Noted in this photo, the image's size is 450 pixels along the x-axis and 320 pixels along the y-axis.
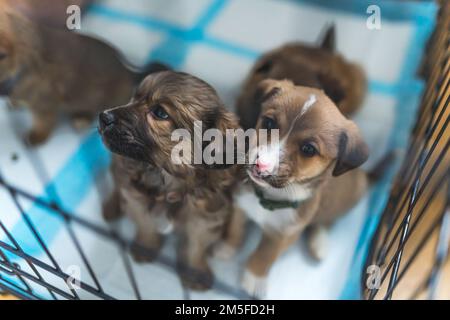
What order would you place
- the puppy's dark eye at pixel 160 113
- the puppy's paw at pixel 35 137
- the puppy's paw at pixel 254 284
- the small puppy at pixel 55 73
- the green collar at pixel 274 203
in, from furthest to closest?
the puppy's paw at pixel 35 137 → the puppy's paw at pixel 254 284 → the small puppy at pixel 55 73 → the green collar at pixel 274 203 → the puppy's dark eye at pixel 160 113

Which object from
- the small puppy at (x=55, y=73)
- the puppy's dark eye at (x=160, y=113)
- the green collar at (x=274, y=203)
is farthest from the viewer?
the small puppy at (x=55, y=73)

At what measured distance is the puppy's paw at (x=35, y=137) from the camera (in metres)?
1.31

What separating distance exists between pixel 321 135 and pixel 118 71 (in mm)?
621

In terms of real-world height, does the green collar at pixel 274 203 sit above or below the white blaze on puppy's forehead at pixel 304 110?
below

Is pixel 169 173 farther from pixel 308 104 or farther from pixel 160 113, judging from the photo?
pixel 308 104

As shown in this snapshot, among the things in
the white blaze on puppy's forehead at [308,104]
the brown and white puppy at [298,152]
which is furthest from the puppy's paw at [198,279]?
the white blaze on puppy's forehead at [308,104]

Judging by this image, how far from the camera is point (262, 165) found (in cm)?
73

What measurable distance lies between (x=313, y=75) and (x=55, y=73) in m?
0.65

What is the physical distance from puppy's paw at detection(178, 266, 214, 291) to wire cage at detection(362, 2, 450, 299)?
365 mm

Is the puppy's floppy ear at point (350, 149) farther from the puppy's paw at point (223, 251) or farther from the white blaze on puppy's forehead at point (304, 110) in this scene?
the puppy's paw at point (223, 251)

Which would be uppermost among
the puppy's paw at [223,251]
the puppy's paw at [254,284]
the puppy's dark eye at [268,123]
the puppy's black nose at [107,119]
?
the puppy's black nose at [107,119]

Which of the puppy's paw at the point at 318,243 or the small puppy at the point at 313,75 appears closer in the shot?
the small puppy at the point at 313,75

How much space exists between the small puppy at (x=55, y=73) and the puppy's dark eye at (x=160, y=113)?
9.4 inches

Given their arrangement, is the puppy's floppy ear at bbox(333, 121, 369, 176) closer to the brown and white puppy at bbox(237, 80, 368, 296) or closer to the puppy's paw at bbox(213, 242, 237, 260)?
the brown and white puppy at bbox(237, 80, 368, 296)
